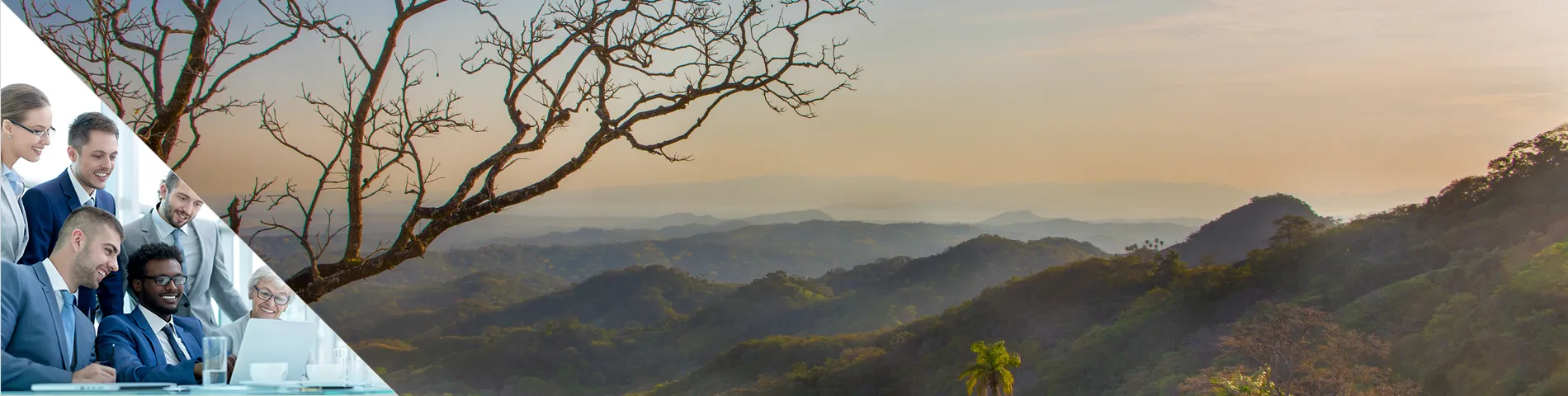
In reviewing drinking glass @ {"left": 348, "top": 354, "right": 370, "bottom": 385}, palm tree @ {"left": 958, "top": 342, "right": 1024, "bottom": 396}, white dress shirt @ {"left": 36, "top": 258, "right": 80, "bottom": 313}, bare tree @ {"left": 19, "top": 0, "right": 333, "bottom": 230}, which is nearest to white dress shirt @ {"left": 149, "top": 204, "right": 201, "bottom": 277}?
white dress shirt @ {"left": 36, "top": 258, "right": 80, "bottom": 313}

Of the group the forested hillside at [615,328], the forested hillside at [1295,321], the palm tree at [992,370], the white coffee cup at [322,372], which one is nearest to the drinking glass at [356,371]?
the white coffee cup at [322,372]

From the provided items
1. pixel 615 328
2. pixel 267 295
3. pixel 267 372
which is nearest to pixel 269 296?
pixel 267 295

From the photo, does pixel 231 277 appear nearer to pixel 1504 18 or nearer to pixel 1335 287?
pixel 1335 287

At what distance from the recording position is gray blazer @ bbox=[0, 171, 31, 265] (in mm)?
2715

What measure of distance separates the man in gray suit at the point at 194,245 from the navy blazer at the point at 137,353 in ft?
0.58

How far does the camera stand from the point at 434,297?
8195mm

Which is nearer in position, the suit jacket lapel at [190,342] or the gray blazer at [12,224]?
the gray blazer at [12,224]

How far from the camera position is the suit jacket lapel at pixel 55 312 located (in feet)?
8.94

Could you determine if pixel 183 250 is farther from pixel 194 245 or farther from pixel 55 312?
pixel 55 312

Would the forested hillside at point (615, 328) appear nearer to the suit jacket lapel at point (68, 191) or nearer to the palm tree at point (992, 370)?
the palm tree at point (992, 370)

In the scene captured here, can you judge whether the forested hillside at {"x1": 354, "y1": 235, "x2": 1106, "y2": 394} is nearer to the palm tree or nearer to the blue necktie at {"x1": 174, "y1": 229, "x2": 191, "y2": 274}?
the palm tree

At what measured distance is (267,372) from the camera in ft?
9.57

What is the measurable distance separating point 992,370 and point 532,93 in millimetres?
3355

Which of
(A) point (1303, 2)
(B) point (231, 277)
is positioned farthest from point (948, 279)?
(B) point (231, 277)
